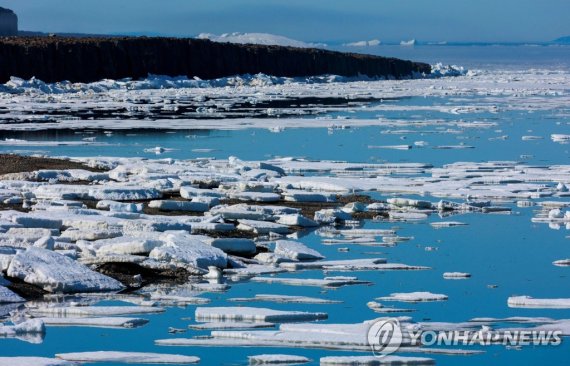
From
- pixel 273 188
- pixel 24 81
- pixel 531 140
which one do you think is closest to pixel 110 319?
pixel 273 188

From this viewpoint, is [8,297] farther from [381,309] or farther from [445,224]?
[445,224]

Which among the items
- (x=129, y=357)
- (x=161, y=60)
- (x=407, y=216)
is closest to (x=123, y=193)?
(x=407, y=216)

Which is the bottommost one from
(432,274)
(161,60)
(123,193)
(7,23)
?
(432,274)

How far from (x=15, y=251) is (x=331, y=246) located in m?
2.48

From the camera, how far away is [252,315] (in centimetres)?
623

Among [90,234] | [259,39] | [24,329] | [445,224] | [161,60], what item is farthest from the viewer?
[259,39]

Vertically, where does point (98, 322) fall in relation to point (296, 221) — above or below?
below

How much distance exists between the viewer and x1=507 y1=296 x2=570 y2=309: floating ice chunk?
21.9 ft

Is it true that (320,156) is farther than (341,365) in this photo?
Yes

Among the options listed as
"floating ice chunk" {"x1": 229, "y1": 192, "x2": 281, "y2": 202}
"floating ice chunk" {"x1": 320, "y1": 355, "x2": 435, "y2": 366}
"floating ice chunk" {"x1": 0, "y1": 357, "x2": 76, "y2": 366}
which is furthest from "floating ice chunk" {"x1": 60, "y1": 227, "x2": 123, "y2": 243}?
"floating ice chunk" {"x1": 320, "y1": 355, "x2": 435, "y2": 366}

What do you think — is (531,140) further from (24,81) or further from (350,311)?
(24,81)

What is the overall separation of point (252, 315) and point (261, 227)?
3.18m

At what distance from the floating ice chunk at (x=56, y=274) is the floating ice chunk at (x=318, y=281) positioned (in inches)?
38.5

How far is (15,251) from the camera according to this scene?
7699 millimetres
